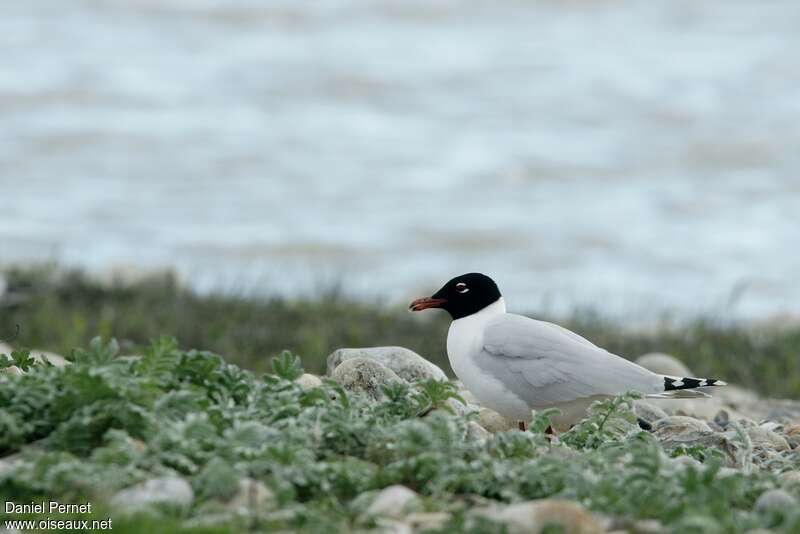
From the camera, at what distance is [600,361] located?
22.0 feet

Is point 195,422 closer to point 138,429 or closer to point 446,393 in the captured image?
point 138,429

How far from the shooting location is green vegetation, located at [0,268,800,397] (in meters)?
11.2

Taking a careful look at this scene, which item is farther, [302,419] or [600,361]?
[600,361]

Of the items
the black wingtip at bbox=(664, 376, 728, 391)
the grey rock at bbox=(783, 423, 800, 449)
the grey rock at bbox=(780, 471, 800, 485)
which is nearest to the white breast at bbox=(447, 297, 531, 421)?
the black wingtip at bbox=(664, 376, 728, 391)

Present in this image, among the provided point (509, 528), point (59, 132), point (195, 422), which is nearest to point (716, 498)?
point (509, 528)

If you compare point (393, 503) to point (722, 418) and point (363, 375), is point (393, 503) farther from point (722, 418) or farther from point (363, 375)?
point (722, 418)

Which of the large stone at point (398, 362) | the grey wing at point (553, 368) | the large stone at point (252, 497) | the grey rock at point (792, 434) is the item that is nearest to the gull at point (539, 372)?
the grey wing at point (553, 368)

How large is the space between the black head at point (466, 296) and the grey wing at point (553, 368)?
1.09 feet

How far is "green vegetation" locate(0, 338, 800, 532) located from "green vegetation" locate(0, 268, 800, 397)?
4998mm

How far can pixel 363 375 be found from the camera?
6.84 m

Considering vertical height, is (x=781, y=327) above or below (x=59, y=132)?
below

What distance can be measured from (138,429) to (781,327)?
10239mm

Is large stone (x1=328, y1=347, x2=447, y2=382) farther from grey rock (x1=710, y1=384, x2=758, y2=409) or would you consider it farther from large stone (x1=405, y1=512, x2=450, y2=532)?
grey rock (x1=710, y1=384, x2=758, y2=409)

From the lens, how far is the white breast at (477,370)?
22.0ft
